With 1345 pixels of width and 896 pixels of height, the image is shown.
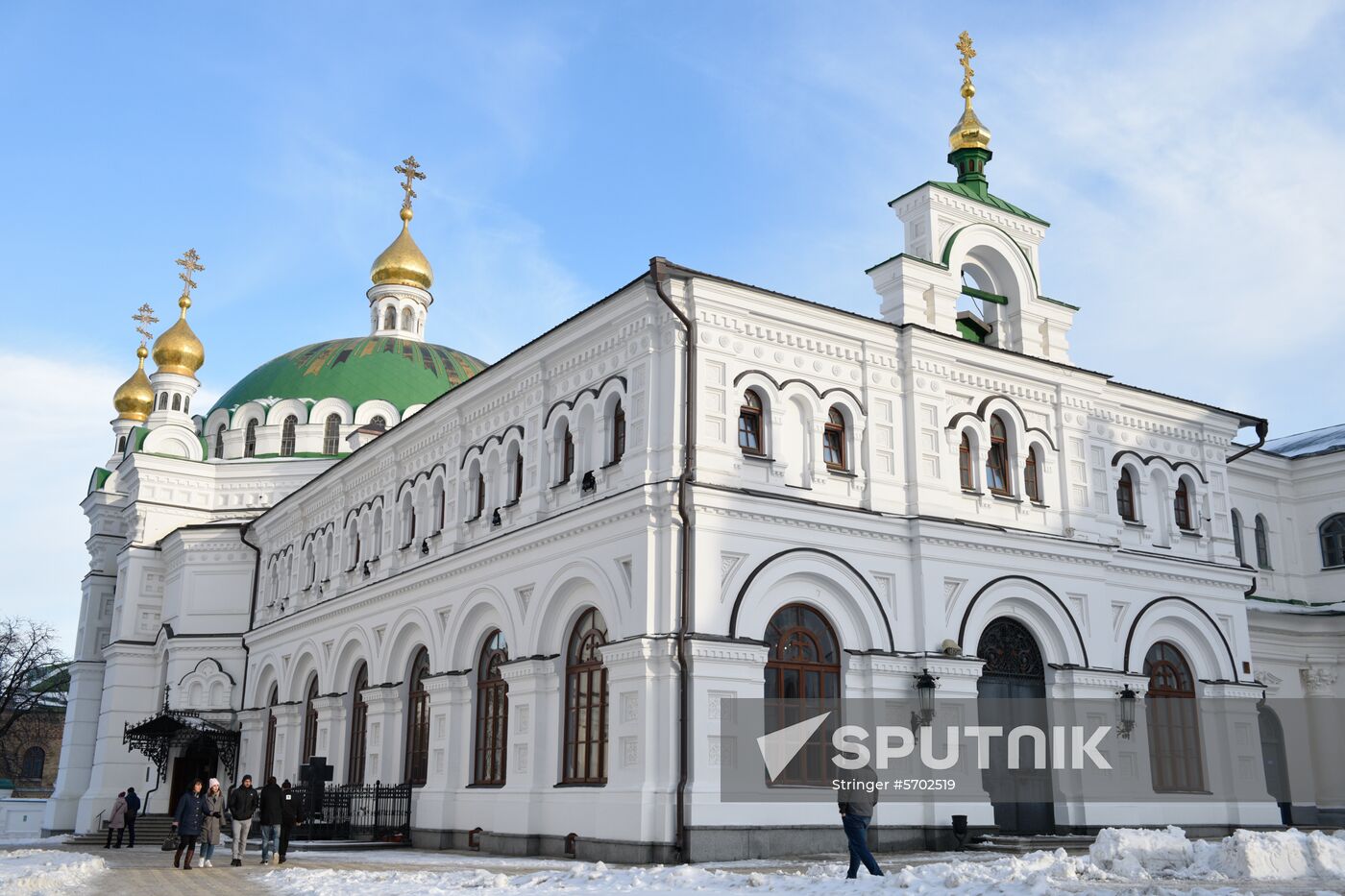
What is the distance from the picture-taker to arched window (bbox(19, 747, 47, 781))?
217 feet

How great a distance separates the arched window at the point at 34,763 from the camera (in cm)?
6619

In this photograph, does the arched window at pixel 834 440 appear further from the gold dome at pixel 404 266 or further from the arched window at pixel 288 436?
the gold dome at pixel 404 266

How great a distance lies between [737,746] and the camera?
1644 centimetres

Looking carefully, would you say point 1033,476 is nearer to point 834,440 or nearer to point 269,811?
point 834,440

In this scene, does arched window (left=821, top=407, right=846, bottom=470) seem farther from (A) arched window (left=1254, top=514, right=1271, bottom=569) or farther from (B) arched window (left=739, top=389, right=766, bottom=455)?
(A) arched window (left=1254, top=514, right=1271, bottom=569)

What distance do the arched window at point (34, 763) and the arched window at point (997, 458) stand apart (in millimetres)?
61619

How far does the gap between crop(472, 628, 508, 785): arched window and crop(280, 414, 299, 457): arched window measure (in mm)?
19570

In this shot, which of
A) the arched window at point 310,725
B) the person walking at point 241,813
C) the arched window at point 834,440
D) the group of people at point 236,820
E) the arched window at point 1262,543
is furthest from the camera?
the arched window at point 310,725

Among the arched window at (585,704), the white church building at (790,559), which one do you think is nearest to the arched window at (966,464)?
the white church building at (790,559)

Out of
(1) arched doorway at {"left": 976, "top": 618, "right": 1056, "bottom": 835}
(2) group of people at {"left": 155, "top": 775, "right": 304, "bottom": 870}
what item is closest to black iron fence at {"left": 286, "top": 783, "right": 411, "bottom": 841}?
(2) group of people at {"left": 155, "top": 775, "right": 304, "bottom": 870}

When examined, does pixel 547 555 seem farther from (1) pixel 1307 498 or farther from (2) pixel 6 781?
(2) pixel 6 781

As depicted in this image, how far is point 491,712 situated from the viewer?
20844 mm

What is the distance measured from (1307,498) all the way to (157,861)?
24731 mm

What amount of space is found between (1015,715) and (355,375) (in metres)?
25.8
